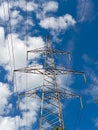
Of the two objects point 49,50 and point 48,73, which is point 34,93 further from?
point 49,50

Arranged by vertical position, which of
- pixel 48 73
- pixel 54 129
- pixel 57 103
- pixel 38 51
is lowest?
pixel 54 129

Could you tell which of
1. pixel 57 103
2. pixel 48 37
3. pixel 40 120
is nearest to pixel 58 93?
pixel 57 103

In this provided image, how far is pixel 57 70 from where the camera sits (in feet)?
107

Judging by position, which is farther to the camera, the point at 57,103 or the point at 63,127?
the point at 57,103

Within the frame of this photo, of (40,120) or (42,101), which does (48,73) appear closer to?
(42,101)

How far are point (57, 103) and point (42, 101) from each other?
1.48 m

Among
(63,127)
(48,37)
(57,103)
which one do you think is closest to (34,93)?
(57,103)

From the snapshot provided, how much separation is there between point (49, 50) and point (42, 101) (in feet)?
24.3

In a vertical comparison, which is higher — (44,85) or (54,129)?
(44,85)

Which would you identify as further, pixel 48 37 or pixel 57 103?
pixel 48 37

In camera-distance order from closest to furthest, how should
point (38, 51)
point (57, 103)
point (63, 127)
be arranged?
point (63, 127) → point (57, 103) → point (38, 51)

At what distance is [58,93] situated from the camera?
31.0m

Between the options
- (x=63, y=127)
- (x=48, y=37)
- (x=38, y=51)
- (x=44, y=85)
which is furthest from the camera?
(x=48, y=37)

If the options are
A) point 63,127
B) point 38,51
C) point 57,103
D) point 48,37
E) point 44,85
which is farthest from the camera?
point 48,37
